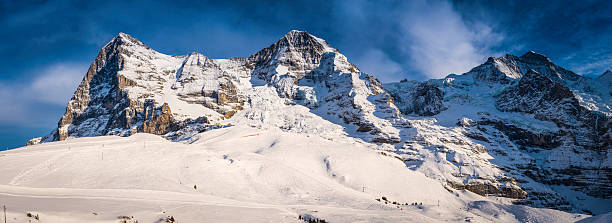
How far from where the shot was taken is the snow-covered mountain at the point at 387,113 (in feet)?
280

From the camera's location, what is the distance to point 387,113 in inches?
4715

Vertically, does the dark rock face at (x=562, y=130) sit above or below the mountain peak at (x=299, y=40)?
below

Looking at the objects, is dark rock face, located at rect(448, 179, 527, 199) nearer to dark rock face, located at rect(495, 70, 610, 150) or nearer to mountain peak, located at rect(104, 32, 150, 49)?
dark rock face, located at rect(495, 70, 610, 150)

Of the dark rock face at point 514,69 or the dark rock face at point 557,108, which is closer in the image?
the dark rock face at point 557,108

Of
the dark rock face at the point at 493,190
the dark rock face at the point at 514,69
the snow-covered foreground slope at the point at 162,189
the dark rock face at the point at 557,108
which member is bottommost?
the dark rock face at the point at 493,190

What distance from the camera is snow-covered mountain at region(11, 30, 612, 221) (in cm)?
8525

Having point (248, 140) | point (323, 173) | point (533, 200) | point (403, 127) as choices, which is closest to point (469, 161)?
point (533, 200)

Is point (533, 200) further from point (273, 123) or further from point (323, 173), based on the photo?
point (273, 123)

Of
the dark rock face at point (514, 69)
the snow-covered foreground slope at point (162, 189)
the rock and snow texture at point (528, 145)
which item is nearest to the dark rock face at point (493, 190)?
the rock and snow texture at point (528, 145)

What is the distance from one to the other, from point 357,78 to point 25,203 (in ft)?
453

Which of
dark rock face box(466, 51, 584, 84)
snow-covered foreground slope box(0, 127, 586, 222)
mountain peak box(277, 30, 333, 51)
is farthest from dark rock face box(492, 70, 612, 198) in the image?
mountain peak box(277, 30, 333, 51)

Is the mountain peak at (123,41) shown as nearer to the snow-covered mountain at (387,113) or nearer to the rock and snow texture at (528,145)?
the snow-covered mountain at (387,113)

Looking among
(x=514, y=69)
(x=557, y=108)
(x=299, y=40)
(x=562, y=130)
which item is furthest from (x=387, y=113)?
(x=514, y=69)

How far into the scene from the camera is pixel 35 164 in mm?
21391
